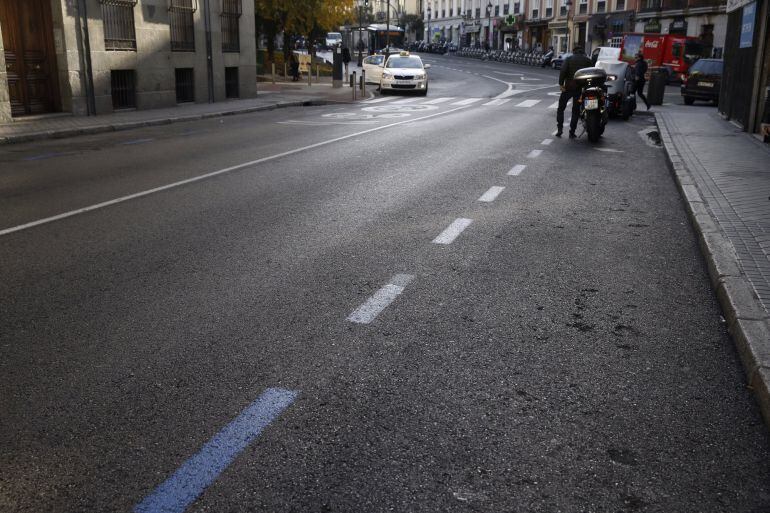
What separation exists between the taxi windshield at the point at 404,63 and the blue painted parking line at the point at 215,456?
2814cm

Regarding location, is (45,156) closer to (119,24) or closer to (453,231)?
(453,231)

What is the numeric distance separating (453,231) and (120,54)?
1684cm

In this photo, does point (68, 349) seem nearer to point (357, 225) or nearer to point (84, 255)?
point (84, 255)

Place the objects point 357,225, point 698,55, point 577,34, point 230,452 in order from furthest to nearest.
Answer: point 577,34
point 698,55
point 357,225
point 230,452

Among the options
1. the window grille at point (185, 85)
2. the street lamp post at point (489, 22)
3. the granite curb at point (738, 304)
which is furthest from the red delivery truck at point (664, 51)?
the street lamp post at point (489, 22)

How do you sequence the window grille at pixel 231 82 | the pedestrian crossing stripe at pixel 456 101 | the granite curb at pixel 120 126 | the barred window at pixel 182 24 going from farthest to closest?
the window grille at pixel 231 82 → the pedestrian crossing stripe at pixel 456 101 → the barred window at pixel 182 24 → the granite curb at pixel 120 126

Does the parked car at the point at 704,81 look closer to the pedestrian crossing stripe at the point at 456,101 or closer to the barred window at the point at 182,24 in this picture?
the pedestrian crossing stripe at the point at 456,101

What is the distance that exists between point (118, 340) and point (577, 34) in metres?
73.3

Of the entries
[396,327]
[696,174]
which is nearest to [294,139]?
[696,174]

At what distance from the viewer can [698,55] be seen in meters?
43.6

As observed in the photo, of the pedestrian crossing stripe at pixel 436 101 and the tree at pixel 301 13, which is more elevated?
the tree at pixel 301 13

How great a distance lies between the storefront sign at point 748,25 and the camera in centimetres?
1606

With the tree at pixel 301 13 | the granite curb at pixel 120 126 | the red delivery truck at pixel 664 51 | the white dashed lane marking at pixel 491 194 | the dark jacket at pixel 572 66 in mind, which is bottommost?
the white dashed lane marking at pixel 491 194

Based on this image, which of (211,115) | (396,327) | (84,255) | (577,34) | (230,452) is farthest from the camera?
(577,34)
